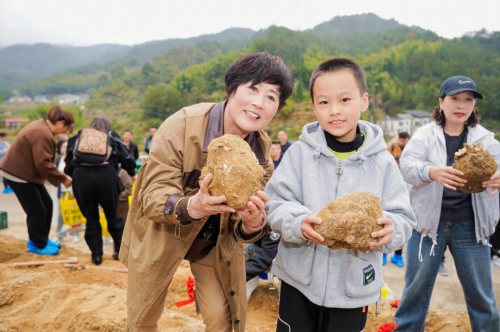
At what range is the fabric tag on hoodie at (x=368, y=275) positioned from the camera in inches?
67.9

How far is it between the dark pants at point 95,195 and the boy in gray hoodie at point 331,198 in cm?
319

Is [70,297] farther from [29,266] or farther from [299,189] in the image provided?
[299,189]

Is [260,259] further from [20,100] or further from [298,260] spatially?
[20,100]

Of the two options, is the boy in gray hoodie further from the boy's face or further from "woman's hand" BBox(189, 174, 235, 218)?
"woman's hand" BBox(189, 174, 235, 218)

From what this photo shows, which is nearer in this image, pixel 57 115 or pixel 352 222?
pixel 352 222

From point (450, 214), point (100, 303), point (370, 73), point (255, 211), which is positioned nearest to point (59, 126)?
point (100, 303)

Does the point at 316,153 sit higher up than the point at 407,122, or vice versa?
the point at 316,153

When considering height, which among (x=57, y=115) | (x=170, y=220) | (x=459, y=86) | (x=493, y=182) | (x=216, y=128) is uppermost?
(x=459, y=86)

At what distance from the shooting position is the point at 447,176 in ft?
7.80

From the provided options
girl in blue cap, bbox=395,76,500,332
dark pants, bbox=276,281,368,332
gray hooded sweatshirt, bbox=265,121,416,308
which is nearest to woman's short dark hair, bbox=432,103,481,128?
girl in blue cap, bbox=395,76,500,332

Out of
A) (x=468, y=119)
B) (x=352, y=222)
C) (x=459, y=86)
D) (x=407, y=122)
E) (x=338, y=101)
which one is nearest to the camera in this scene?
(x=352, y=222)

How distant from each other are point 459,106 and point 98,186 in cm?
396

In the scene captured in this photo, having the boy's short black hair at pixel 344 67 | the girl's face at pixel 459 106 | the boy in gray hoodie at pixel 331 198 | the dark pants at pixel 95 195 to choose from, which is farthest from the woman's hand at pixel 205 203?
the dark pants at pixel 95 195

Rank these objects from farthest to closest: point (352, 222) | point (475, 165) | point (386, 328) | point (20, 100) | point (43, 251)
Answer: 1. point (20, 100)
2. point (43, 251)
3. point (386, 328)
4. point (475, 165)
5. point (352, 222)
